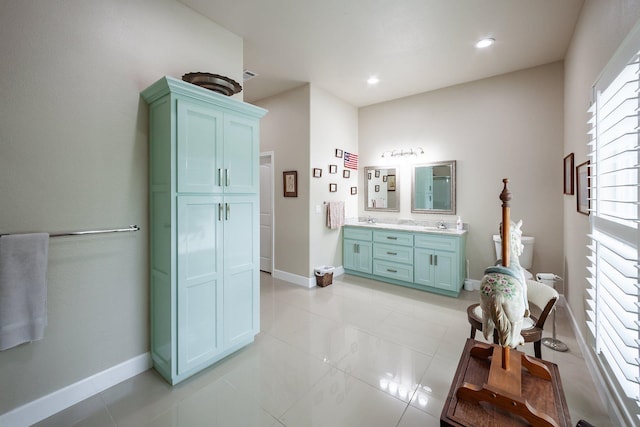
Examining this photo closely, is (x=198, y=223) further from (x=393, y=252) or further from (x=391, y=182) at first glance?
(x=391, y=182)

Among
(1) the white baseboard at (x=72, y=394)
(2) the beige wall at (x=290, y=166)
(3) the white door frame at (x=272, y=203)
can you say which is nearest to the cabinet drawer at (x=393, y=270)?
(2) the beige wall at (x=290, y=166)

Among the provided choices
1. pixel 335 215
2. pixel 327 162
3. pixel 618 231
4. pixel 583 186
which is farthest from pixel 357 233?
pixel 618 231

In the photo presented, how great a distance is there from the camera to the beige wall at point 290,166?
4227 millimetres

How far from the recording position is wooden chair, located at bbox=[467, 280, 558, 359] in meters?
1.82

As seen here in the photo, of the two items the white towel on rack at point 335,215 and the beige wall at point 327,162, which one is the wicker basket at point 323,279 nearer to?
the beige wall at point 327,162

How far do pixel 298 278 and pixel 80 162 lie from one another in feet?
10.2

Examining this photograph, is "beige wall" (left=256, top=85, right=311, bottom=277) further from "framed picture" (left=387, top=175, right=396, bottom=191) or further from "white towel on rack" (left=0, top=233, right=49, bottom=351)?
"white towel on rack" (left=0, top=233, right=49, bottom=351)

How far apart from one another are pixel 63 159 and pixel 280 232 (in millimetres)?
3050

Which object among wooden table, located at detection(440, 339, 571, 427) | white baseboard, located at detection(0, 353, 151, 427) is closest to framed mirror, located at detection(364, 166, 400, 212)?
wooden table, located at detection(440, 339, 571, 427)

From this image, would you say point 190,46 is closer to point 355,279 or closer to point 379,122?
point 379,122

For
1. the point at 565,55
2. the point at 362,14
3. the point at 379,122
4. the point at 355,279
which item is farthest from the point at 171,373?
the point at 565,55

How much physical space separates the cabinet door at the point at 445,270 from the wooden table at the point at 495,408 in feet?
8.39

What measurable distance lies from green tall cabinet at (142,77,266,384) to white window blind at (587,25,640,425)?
2.38 metres

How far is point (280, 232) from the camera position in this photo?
4617mm
